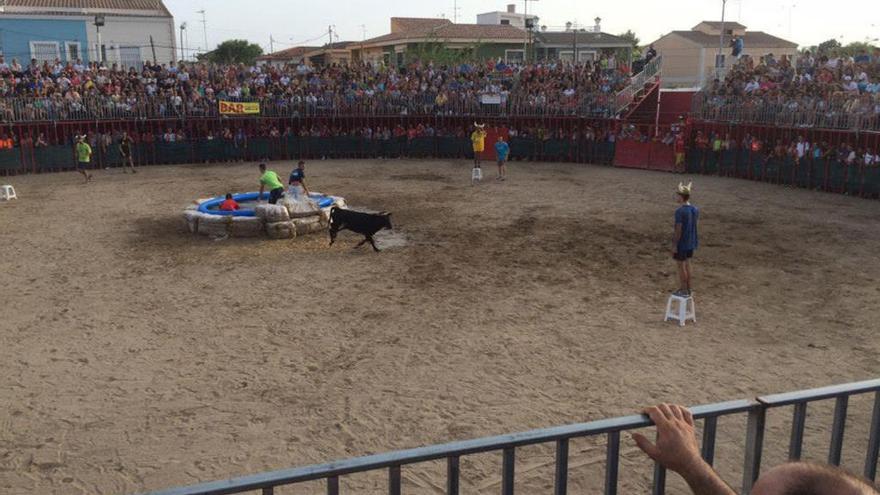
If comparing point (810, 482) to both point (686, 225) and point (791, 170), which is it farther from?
point (791, 170)

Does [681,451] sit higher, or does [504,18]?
[504,18]

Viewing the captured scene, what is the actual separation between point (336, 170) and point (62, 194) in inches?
386

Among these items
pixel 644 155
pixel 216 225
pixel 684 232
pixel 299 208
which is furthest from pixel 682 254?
pixel 644 155

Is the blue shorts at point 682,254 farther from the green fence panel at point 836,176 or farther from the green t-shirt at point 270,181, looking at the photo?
the green fence panel at point 836,176

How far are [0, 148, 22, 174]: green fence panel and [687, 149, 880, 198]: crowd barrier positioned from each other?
2573 centimetres

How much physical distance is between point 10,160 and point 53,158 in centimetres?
150

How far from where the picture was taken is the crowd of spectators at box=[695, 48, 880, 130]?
22516 mm

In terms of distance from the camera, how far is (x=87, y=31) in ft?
138

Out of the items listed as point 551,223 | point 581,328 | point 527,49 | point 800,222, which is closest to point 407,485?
point 581,328

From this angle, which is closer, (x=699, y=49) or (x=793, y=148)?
(x=793, y=148)

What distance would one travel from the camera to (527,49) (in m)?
60.6

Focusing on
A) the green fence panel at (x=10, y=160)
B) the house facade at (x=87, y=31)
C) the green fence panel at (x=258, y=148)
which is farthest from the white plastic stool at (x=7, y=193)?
the house facade at (x=87, y=31)

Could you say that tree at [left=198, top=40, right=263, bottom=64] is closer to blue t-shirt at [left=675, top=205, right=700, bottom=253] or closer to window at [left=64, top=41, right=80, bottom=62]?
window at [left=64, top=41, right=80, bottom=62]

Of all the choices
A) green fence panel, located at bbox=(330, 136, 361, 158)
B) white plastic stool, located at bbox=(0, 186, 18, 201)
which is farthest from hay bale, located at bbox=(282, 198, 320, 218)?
green fence panel, located at bbox=(330, 136, 361, 158)
